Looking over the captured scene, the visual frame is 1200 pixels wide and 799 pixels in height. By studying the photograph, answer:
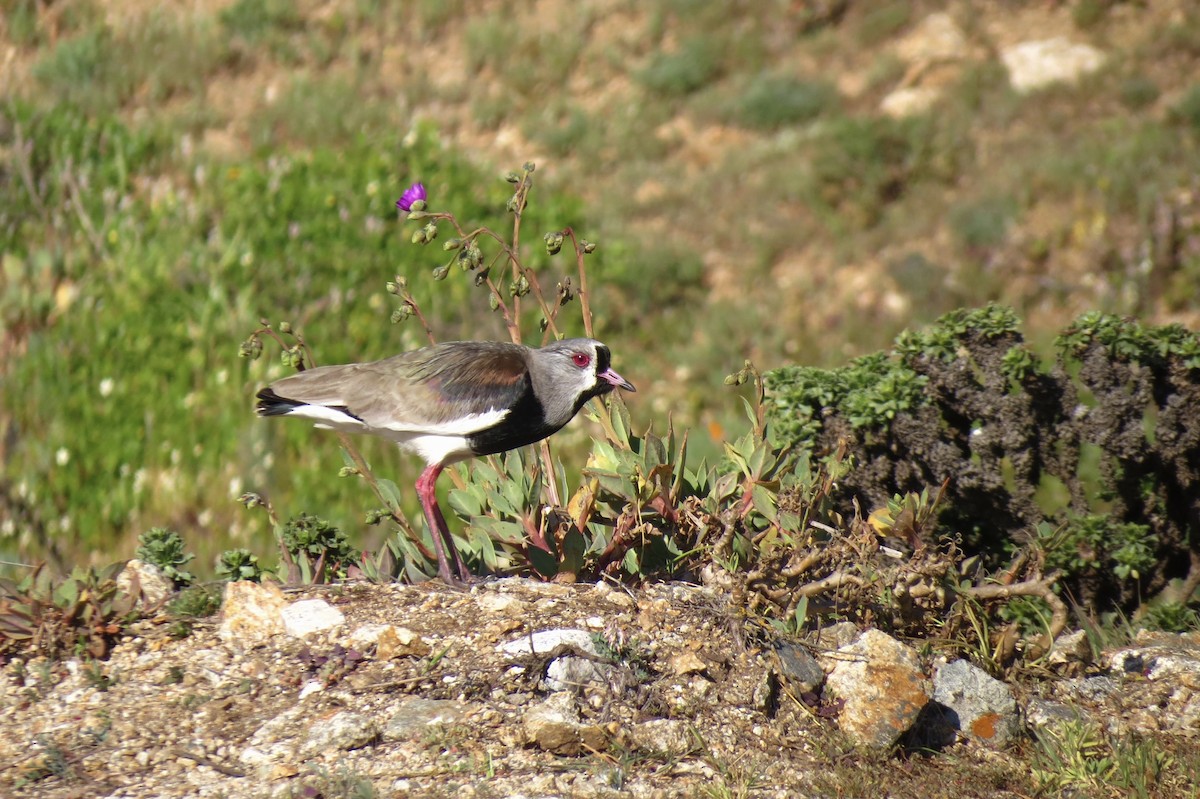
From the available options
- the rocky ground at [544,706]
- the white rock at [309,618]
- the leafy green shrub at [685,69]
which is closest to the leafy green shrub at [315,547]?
the rocky ground at [544,706]

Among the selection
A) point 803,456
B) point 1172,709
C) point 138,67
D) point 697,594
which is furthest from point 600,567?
point 138,67

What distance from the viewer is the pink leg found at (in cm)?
524

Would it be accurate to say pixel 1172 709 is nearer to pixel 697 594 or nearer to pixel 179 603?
pixel 697 594

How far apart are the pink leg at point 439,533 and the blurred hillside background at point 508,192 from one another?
2.07 meters

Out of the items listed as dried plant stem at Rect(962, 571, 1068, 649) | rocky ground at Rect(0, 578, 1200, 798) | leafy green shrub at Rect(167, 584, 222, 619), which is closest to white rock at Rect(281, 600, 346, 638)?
rocky ground at Rect(0, 578, 1200, 798)

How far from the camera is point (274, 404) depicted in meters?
A: 5.62

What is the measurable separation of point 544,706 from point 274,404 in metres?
1.99

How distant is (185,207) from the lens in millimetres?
10297

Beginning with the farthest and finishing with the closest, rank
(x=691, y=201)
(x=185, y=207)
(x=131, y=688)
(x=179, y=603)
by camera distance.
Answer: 1. (x=691, y=201)
2. (x=185, y=207)
3. (x=179, y=603)
4. (x=131, y=688)

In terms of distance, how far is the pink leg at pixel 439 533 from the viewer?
5.24 m

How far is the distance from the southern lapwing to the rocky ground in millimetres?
596

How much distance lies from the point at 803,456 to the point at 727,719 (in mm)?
1309

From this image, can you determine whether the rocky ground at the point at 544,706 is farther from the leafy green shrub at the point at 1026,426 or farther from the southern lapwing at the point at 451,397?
the leafy green shrub at the point at 1026,426

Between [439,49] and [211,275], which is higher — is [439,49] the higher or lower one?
the higher one
